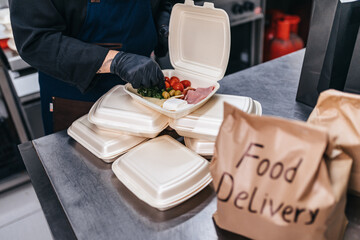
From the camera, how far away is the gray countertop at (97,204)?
79 cm

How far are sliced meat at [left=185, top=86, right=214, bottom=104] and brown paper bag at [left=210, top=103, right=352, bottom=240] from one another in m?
0.39

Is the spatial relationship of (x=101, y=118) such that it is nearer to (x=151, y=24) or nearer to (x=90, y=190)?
(x=90, y=190)

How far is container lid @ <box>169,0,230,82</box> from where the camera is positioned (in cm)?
114

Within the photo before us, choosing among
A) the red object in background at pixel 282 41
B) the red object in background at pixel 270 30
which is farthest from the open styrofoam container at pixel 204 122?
the red object in background at pixel 270 30

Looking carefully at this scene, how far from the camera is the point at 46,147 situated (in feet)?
3.75

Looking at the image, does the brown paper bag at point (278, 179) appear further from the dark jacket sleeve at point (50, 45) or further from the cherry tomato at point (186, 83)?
the dark jacket sleeve at point (50, 45)

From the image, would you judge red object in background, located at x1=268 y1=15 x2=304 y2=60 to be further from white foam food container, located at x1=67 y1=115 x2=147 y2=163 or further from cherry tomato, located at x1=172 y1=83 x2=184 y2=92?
white foam food container, located at x1=67 y1=115 x2=147 y2=163

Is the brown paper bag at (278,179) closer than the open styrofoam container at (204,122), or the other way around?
the brown paper bag at (278,179)

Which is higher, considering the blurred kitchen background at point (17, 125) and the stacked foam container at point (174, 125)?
the stacked foam container at point (174, 125)

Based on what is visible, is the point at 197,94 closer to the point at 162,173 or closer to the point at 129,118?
the point at 129,118

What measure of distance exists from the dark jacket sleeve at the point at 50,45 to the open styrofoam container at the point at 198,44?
18 centimetres

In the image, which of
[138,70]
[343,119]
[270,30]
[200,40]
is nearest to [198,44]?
[200,40]

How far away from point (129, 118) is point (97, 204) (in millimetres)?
294

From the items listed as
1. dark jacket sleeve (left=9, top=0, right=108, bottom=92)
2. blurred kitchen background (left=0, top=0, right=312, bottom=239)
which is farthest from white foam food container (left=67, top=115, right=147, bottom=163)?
blurred kitchen background (left=0, top=0, right=312, bottom=239)
